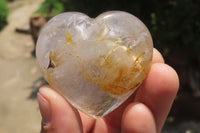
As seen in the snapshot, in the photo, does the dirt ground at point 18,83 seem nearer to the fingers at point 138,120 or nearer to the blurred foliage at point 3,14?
the blurred foliage at point 3,14

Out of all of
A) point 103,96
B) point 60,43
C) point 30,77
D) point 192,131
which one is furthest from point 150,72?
point 30,77

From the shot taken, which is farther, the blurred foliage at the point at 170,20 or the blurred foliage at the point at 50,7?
the blurred foliage at the point at 50,7

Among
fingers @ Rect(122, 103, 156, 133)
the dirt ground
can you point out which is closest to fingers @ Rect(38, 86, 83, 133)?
fingers @ Rect(122, 103, 156, 133)

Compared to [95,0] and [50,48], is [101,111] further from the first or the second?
[95,0]

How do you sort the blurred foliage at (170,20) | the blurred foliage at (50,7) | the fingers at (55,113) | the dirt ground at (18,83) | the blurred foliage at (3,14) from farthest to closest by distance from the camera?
1. the blurred foliage at (3,14)
2. the blurred foliage at (50,7)
3. the dirt ground at (18,83)
4. the blurred foliage at (170,20)
5. the fingers at (55,113)

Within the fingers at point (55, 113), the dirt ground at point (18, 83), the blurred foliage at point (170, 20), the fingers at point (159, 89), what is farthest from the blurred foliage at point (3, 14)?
the fingers at point (159, 89)

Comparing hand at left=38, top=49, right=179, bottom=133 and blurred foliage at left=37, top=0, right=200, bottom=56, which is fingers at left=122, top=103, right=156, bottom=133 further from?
blurred foliage at left=37, top=0, right=200, bottom=56

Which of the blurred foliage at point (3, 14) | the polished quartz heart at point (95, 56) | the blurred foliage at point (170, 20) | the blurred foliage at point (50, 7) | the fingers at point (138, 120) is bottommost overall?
the blurred foliage at point (3, 14)
